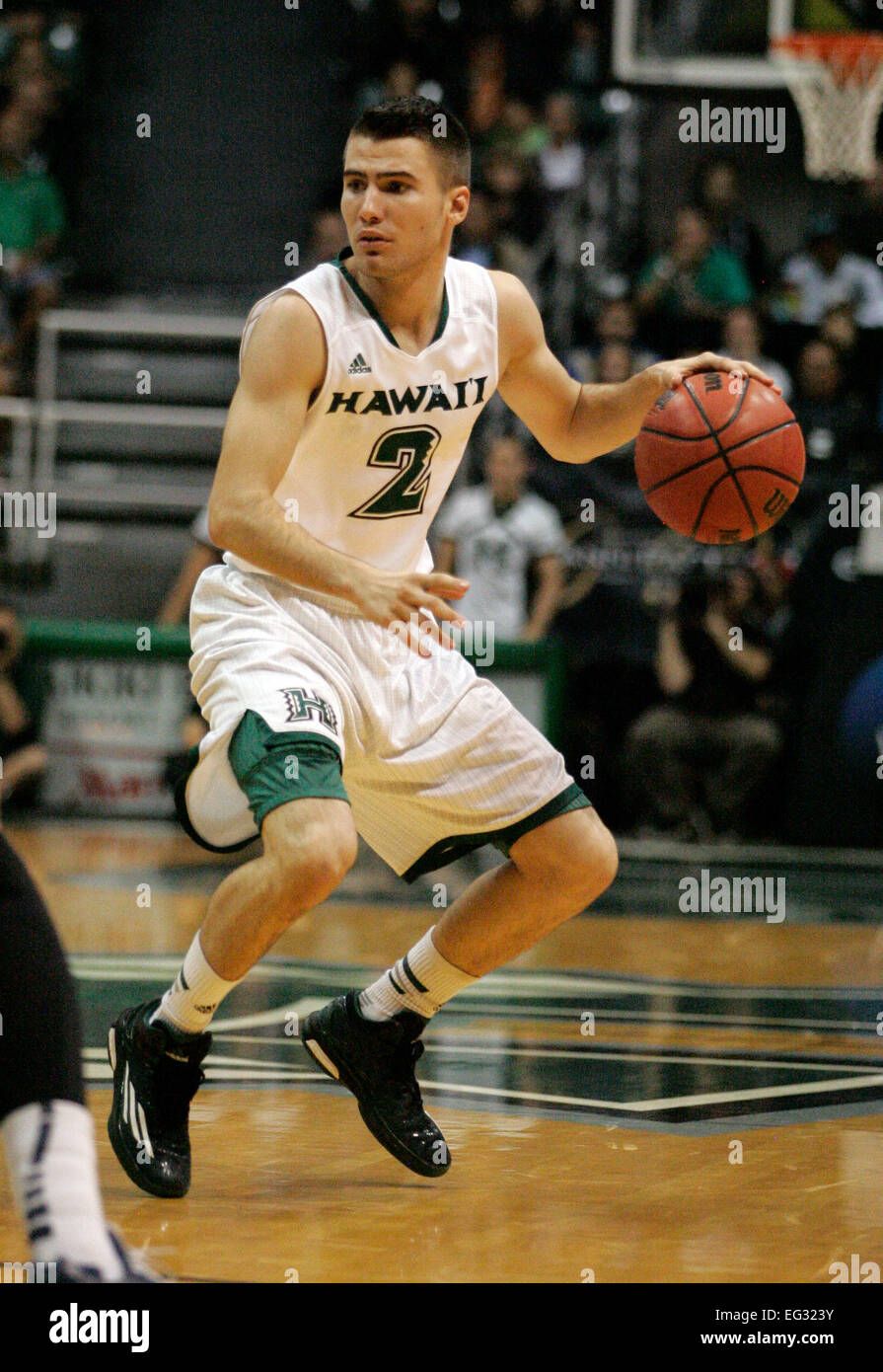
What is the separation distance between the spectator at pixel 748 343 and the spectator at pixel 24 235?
5.29 metres

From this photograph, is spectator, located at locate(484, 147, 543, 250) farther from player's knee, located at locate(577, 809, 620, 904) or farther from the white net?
player's knee, located at locate(577, 809, 620, 904)

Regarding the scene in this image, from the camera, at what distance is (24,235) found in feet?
49.0

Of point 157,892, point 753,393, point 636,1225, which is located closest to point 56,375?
point 157,892

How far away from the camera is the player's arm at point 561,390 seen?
471cm

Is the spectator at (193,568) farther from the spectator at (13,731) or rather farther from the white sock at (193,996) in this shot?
the white sock at (193,996)

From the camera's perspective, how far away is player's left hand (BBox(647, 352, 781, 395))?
15.2 ft

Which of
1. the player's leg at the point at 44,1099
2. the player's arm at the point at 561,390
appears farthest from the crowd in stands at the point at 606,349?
the player's leg at the point at 44,1099

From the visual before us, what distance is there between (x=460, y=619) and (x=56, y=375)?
11.9m

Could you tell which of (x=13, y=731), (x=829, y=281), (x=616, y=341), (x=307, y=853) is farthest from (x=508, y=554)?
(x=307, y=853)

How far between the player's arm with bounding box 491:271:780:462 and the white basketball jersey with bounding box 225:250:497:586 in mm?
128

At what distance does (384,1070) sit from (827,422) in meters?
8.42
